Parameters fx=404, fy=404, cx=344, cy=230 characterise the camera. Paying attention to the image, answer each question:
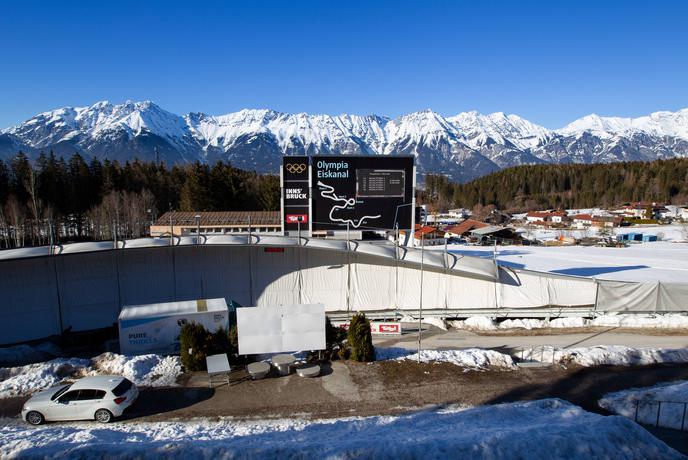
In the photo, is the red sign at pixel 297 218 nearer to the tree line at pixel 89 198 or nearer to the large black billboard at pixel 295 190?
the large black billboard at pixel 295 190

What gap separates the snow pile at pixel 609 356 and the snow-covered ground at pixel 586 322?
14.0ft

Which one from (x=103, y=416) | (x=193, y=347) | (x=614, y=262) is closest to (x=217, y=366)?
(x=193, y=347)

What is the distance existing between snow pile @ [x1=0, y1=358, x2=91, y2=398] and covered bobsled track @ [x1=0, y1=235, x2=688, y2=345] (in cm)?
653

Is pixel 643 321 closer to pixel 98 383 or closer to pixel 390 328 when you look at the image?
pixel 390 328

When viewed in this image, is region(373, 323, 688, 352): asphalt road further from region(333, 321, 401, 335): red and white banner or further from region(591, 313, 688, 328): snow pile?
region(591, 313, 688, 328): snow pile

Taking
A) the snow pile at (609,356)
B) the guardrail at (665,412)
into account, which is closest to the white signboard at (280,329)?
the snow pile at (609,356)

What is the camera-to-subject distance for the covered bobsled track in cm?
1988

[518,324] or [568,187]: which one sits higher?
[568,187]

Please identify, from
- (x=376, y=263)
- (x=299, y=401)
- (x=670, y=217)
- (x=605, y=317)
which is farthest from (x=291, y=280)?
(x=670, y=217)

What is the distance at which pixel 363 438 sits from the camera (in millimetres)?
9430

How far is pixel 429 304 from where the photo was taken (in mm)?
23297

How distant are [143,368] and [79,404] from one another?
126 inches

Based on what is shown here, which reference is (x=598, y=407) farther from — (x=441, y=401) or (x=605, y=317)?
(x=605, y=317)

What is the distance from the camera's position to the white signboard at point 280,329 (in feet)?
49.6
